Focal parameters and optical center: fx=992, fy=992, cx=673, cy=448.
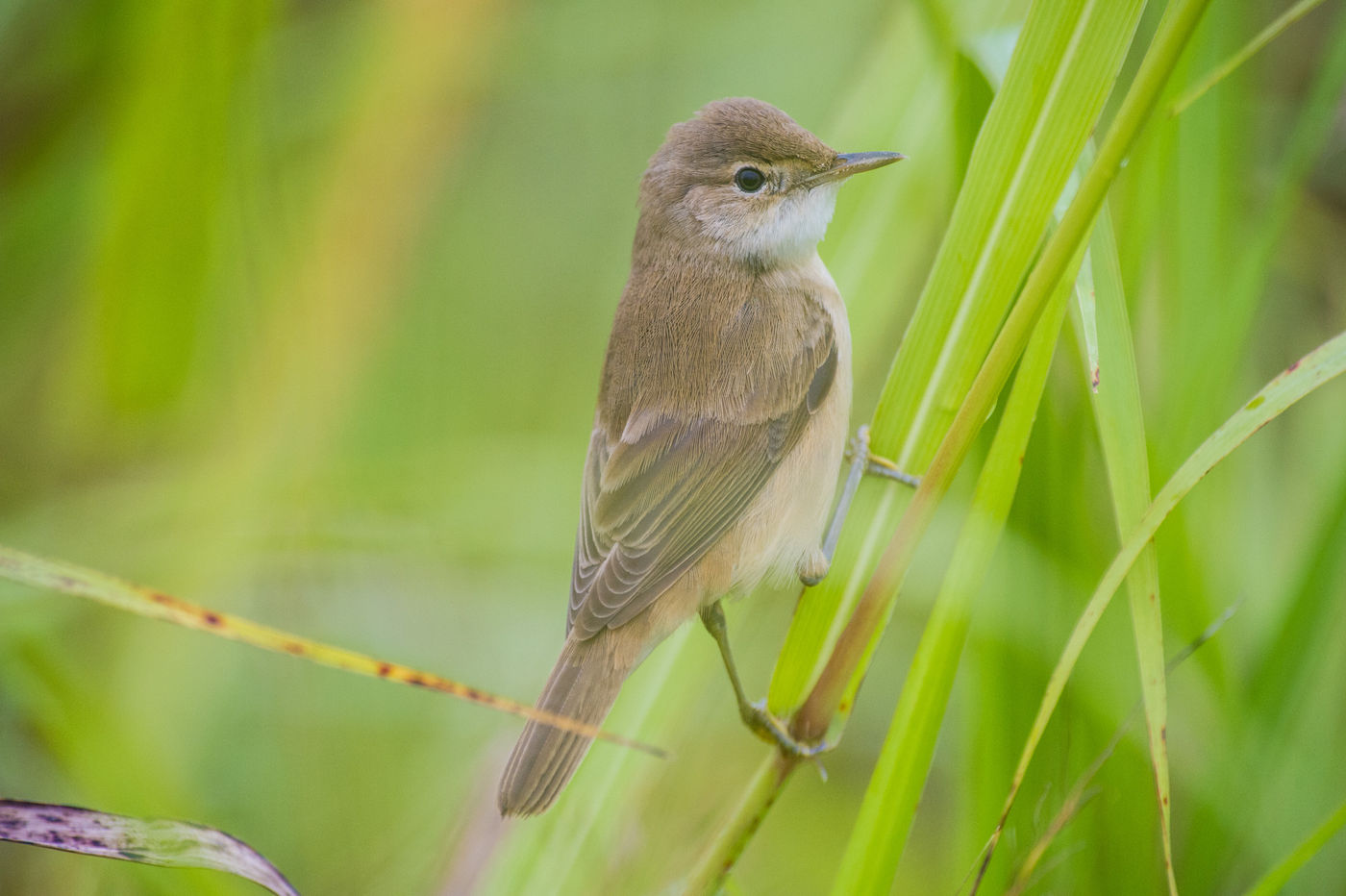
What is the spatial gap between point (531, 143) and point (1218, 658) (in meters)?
3.06

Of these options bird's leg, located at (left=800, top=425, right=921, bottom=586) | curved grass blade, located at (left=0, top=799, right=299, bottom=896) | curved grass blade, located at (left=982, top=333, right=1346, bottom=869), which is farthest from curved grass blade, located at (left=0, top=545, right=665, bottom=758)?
bird's leg, located at (left=800, top=425, right=921, bottom=586)

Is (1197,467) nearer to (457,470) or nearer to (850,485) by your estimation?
(850,485)

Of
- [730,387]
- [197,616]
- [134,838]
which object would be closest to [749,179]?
[730,387]

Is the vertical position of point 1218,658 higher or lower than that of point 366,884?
higher

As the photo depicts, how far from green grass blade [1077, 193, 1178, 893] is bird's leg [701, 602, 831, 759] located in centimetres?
54

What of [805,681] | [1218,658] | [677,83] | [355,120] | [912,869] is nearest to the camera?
[805,681]

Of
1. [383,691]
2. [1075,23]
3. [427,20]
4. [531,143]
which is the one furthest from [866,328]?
[531,143]

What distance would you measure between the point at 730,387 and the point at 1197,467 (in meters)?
1.13

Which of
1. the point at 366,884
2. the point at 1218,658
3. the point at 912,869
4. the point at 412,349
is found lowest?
the point at 366,884

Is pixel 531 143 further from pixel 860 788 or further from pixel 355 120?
pixel 860 788

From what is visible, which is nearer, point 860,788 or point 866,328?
point 866,328

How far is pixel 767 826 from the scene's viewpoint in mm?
2885

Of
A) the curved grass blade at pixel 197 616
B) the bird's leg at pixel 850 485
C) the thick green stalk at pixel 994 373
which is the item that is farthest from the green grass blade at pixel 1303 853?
the curved grass blade at pixel 197 616

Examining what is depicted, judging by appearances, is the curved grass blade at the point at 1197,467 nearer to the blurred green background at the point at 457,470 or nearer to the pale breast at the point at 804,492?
the blurred green background at the point at 457,470
